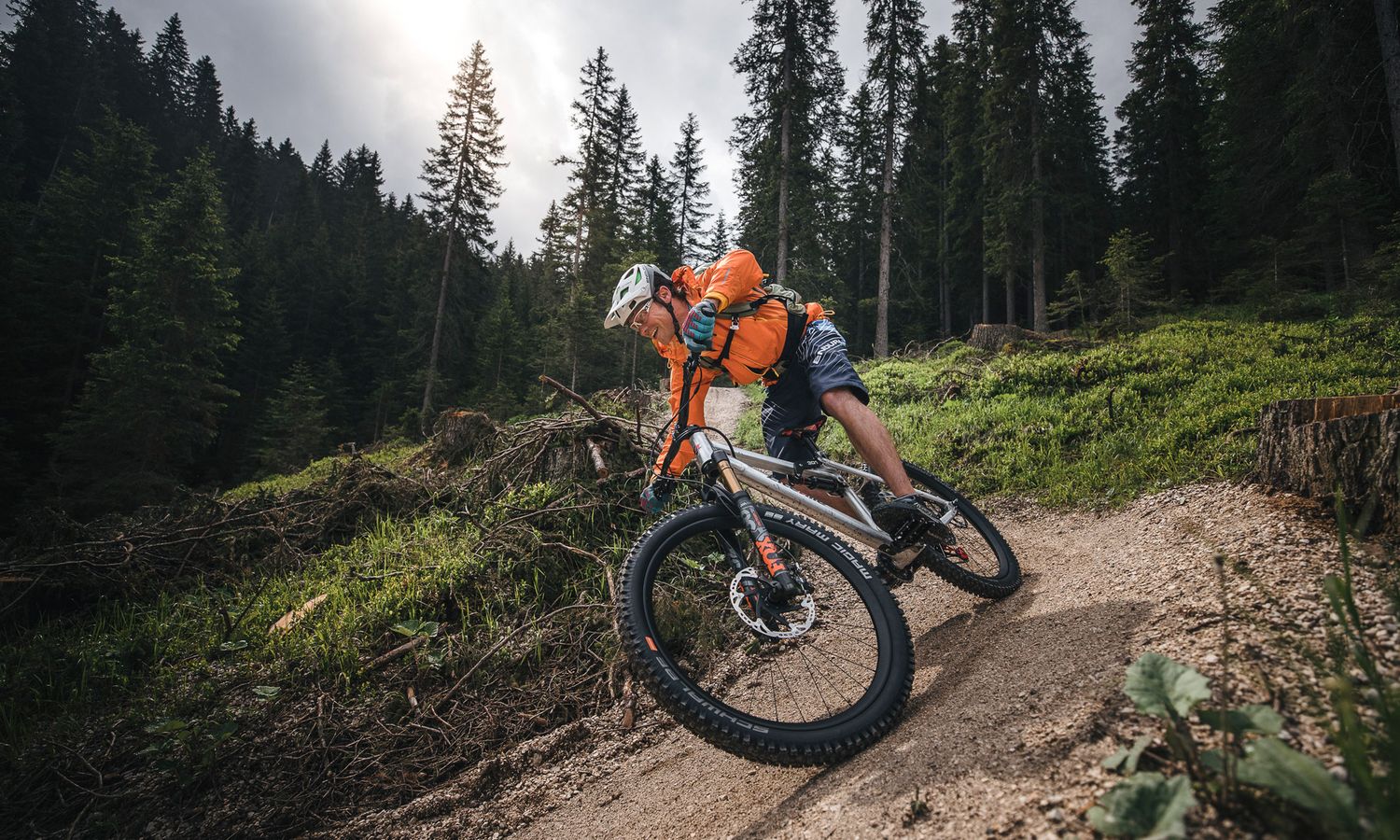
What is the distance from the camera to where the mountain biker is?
9.66 feet

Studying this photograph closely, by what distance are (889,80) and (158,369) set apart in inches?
1082

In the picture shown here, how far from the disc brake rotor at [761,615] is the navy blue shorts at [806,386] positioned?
4.33ft

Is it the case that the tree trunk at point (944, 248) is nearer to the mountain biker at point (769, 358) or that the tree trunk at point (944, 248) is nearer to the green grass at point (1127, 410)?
the green grass at point (1127, 410)

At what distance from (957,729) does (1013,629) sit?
1032 millimetres

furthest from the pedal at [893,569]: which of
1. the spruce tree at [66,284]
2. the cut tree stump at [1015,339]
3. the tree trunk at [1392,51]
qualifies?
the spruce tree at [66,284]

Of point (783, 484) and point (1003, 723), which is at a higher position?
point (783, 484)

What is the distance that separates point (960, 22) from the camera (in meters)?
26.4

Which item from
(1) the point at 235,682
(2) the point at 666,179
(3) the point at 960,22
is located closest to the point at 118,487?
(1) the point at 235,682

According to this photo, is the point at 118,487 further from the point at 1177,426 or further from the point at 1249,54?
the point at 1249,54

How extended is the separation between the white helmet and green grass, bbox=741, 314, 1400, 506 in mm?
3852

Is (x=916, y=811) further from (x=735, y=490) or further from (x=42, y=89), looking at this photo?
(x=42, y=89)

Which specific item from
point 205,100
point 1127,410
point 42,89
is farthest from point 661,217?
point 205,100

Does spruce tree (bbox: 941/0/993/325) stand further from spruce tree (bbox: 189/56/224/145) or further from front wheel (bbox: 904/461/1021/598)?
spruce tree (bbox: 189/56/224/145)

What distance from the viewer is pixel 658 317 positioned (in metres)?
3.24
